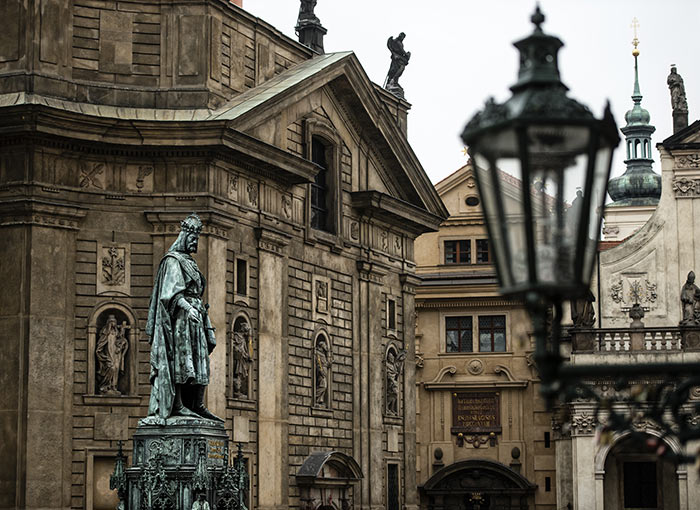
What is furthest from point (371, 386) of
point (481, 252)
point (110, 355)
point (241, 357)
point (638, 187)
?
point (638, 187)

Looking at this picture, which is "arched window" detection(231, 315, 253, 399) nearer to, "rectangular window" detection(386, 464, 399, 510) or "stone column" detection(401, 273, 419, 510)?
"rectangular window" detection(386, 464, 399, 510)

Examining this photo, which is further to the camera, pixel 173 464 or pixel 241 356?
pixel 241 356

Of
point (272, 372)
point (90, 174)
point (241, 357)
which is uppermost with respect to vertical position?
point (90, 174)

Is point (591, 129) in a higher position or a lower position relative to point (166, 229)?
lower

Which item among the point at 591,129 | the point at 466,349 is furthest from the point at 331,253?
the point at 591,129

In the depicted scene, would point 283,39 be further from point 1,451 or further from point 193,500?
point 193,500

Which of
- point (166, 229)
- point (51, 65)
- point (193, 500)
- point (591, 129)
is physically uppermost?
point (51, 65)

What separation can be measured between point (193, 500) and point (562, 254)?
49.2ft

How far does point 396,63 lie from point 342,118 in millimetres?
6840

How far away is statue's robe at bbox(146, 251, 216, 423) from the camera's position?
19922mm

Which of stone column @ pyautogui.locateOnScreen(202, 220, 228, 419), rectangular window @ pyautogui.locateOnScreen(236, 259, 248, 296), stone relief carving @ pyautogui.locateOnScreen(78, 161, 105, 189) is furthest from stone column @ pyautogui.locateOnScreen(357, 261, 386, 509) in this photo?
stone relief carving @ pyautogui.locateOnScreen(78, 161, 105, 189)

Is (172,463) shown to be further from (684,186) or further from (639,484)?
(639,484)

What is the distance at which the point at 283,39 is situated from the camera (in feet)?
123

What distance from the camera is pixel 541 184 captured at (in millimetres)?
6305
